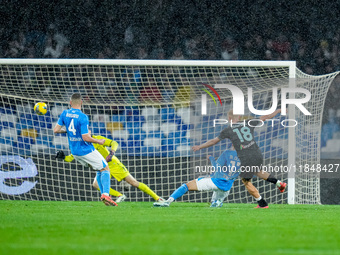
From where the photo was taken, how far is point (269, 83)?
963cm

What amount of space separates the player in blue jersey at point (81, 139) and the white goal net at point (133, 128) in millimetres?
2362

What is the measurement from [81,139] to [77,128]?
0.45 ft

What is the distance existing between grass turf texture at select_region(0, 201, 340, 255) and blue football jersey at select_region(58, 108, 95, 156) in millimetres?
1811

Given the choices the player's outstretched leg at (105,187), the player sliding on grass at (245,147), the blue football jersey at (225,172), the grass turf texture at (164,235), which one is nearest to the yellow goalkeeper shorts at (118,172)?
the player's outstretched leg at (105,187)

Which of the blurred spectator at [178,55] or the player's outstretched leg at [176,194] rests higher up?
the blurred spectator at [178,55]

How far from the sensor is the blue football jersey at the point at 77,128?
7332 millimetres

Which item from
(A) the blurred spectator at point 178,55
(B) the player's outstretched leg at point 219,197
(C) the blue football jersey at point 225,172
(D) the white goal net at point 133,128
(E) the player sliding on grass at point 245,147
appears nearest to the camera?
(C) the blue football jersey at point 225,172

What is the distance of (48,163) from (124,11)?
3.09 meters

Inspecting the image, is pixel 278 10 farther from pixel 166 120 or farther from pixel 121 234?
pixel 121 234

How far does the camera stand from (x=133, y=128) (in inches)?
400

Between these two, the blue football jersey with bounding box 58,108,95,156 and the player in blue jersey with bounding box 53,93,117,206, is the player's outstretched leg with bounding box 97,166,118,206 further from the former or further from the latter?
the blue football jersey with bounding box 58,108,95,156

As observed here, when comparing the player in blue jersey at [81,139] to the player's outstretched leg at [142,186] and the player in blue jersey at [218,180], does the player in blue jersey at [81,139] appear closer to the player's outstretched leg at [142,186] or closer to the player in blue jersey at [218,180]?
the player in blue jersey at [218,180]

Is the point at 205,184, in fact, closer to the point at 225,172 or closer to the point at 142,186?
the point at 225,172

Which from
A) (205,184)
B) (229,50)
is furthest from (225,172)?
(229,50)
